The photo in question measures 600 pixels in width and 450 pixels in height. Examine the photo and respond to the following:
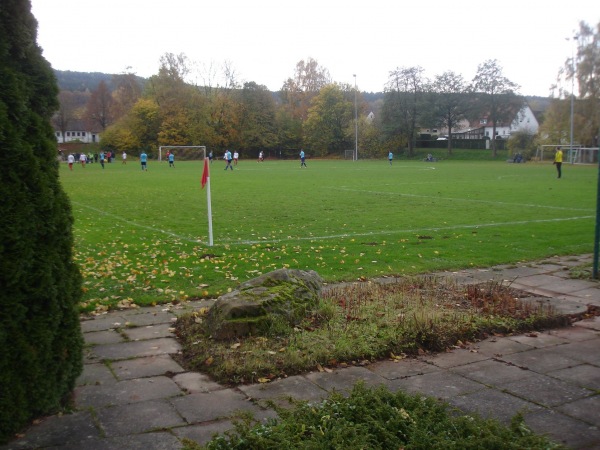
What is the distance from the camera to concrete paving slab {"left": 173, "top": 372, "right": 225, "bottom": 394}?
4375 millimetres

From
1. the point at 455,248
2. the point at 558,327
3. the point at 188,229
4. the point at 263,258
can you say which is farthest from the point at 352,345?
the point at 188,229

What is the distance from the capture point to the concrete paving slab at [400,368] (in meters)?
4.67

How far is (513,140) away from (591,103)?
33.1 feet

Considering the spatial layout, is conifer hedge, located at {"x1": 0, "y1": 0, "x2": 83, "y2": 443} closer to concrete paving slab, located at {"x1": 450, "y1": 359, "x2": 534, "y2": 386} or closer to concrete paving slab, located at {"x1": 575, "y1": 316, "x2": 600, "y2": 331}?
concrete paving slab, located at {"x1": 450, "y1": 359, "x2": 534, "y2": 386}

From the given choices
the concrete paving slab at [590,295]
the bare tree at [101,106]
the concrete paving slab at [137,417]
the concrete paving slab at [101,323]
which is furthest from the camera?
the bare tree at [101,106]

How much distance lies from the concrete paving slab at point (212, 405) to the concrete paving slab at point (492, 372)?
72.6 inches

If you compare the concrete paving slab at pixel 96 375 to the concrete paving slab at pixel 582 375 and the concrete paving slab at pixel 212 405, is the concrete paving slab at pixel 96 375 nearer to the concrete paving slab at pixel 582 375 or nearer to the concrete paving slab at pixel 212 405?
the concrete paving slab at pixel 212 405

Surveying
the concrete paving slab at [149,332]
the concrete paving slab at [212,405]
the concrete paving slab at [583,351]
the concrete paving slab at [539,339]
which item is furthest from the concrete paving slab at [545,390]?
the concrete paving slab at [149,332]

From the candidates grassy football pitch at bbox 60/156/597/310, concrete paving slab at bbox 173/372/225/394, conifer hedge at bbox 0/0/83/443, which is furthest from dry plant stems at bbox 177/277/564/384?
grassy football pitch at bbox 60/156/597/310

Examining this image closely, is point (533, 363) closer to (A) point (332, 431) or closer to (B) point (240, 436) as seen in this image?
(A) point (332, 431)

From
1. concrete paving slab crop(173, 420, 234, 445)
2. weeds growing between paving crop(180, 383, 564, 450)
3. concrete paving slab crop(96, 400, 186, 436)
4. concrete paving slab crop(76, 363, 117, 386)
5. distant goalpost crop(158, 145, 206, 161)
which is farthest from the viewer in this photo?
distant goalpost crop(158, 145, 206, 161)

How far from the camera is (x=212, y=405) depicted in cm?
407

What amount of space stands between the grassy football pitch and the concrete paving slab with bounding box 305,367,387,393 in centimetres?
306

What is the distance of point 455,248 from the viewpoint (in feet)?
35.5
